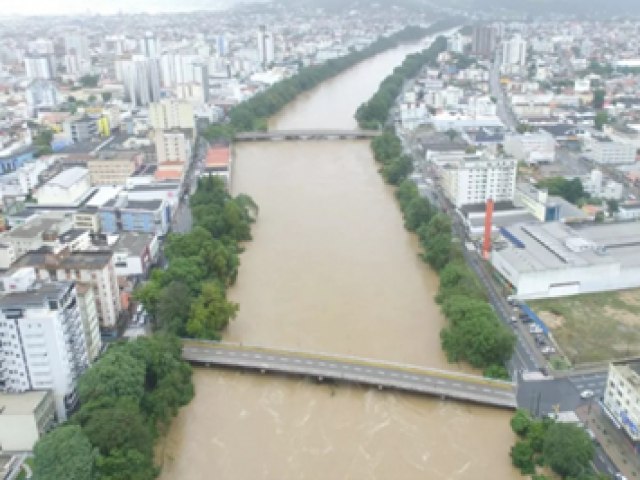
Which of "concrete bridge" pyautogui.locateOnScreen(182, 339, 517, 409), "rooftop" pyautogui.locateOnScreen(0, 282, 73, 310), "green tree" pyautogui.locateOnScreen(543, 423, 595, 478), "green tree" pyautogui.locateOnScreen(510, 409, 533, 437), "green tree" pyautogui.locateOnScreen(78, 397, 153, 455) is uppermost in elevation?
"rooftop" pyautogui.locateOnScreen(0, 282, 73, 310)

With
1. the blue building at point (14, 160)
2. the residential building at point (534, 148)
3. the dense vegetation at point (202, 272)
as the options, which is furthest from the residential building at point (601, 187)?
the blue building at point (14, 160)

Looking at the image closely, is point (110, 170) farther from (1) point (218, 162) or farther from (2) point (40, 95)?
(2) point (40, 95)

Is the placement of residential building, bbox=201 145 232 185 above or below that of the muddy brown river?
above

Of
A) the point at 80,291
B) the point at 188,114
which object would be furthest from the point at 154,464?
the point at 188,114

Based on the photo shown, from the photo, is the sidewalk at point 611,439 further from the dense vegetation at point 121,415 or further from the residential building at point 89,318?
the residential building at point 89,318

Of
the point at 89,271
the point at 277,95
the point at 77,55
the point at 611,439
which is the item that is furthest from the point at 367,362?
the point at 77,55

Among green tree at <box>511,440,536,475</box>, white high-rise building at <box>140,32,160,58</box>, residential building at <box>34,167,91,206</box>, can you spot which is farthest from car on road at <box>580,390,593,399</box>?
white high-rise building at <box>140,32,160,58</box>

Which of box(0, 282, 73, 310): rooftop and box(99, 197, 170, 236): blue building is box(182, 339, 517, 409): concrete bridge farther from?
box(99, 197, 170, 236): blue building
